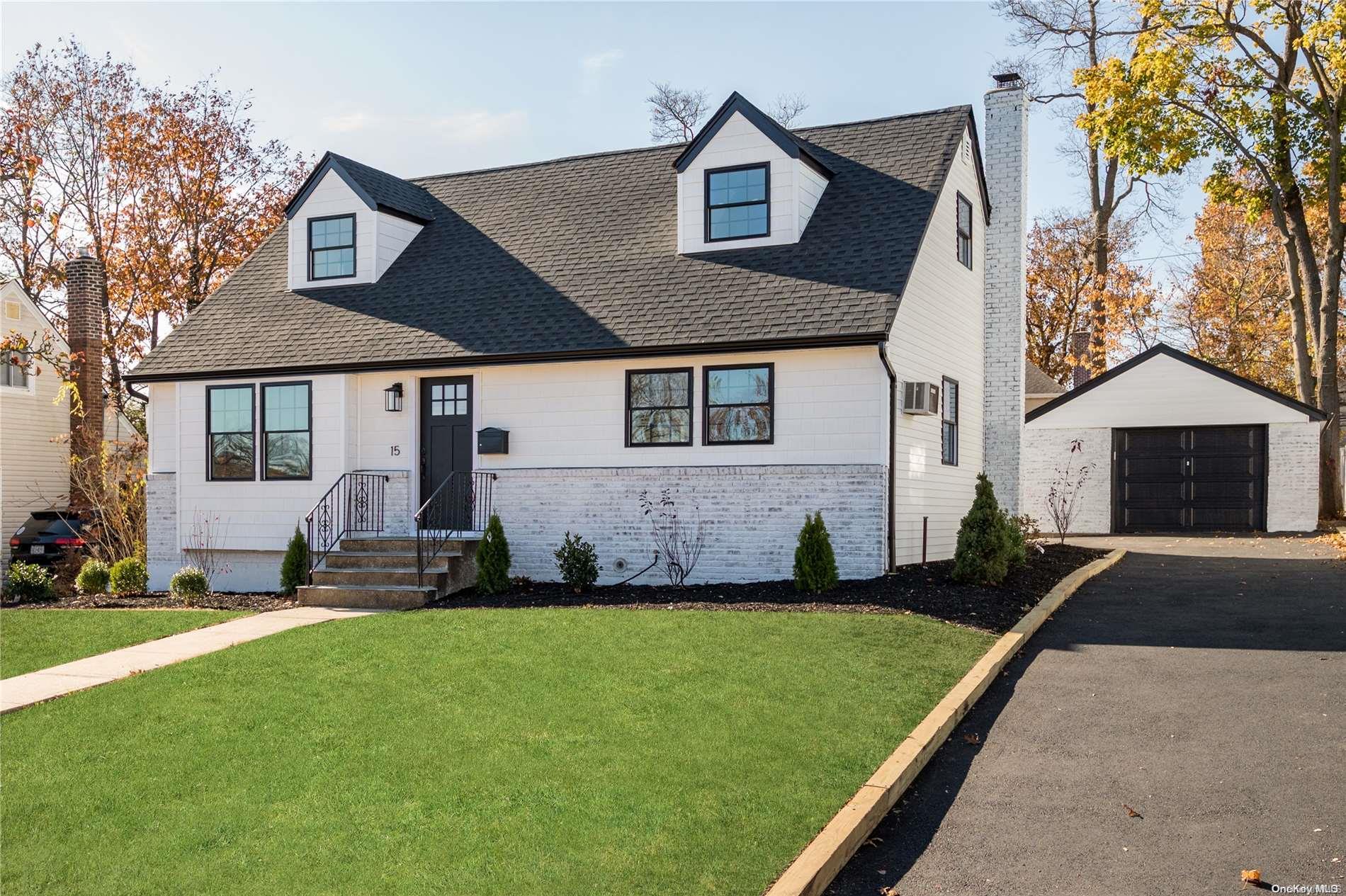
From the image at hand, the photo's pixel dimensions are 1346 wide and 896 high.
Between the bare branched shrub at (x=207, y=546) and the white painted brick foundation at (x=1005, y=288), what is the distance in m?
12.5

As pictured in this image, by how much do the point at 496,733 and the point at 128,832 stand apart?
2.26 meters

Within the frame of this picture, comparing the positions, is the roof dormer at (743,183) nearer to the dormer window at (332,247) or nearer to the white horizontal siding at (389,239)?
the white horizontal siding at (389,239)

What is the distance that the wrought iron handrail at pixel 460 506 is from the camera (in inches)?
625

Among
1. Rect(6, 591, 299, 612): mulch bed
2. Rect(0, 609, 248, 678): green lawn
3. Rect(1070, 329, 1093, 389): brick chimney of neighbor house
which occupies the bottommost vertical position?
Rect(6, 591, 299, 612): mulch bed

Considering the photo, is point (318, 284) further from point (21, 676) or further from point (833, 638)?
point (833, 638)

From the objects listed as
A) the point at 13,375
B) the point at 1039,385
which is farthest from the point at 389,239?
the point at 1039,385

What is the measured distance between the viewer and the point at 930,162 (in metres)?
16.5

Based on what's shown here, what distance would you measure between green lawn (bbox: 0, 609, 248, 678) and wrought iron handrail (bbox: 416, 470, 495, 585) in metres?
3.29

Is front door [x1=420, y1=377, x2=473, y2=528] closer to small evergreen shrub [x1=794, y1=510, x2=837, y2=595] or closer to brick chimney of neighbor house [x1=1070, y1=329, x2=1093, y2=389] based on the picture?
small evergreen shrub [x1=794, y1=510, x2=837, y2=595]

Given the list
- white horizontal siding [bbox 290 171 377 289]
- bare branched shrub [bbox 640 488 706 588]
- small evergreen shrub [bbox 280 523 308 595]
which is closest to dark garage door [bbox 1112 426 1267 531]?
bare branched shrub [bbox 640 488 706 588]

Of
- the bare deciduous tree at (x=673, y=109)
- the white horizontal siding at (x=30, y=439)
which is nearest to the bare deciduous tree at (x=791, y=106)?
the bare deciduous tree at (x=673, y=109)

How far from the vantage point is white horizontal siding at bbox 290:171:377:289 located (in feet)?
60.4

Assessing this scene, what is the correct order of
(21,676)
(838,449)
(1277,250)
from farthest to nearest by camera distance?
(1277,250) → (838,449) → (21,676)

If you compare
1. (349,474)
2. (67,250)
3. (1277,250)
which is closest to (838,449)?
(349,474)
